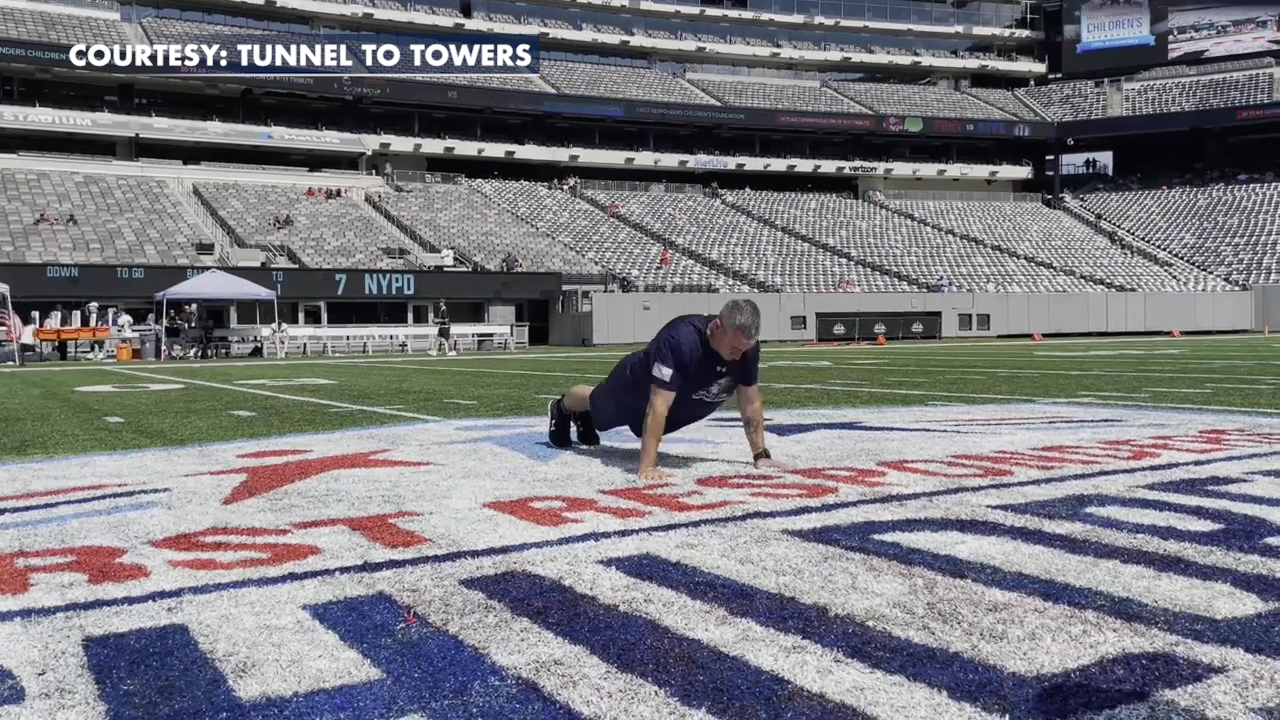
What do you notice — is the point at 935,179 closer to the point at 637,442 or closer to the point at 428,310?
the point at 428,310

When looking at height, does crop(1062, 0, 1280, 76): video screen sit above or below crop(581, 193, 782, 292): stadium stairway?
above

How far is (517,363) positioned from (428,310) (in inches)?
588

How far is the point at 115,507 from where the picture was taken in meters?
5.11

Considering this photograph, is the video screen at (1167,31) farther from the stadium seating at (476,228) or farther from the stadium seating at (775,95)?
the stadium seating at (476,228)

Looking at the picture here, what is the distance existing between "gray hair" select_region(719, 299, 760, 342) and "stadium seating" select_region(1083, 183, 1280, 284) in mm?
46182

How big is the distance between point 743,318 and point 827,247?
41459 mm

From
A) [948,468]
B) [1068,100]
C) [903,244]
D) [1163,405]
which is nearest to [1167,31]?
[1068,100]

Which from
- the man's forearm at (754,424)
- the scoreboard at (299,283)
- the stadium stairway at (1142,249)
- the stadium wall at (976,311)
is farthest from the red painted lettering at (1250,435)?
the stadium stairway at (1142,249)

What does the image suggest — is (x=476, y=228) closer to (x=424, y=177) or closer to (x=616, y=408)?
(x=424, y=177)

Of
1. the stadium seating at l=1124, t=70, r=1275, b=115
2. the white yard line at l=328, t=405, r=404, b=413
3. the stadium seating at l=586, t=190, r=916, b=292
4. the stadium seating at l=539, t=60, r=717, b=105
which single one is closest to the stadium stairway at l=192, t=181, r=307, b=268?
the stadium seating at l=586, t=190, r=916, b=292

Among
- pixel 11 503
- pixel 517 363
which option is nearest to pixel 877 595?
pixel 11 503

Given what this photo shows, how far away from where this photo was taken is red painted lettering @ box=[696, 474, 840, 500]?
5.05 metres

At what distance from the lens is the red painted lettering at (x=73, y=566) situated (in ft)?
12.1

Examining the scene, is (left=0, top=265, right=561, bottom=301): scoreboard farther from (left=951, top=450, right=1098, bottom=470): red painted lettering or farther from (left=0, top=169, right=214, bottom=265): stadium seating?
(left=951, top=450, right=1098, bottom=470): red painted lettering
